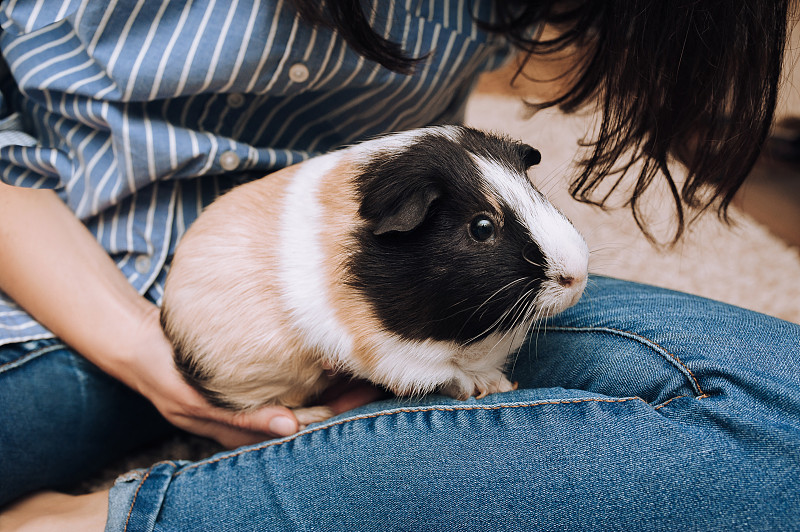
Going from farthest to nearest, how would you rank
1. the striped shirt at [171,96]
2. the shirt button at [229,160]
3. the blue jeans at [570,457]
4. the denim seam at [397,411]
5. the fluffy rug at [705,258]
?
the fluffy rug at [705,258], the shirt button at [229,160], the striped shirt at [171,96], the denim seam at [397,411], the blue jeans at [570,457]

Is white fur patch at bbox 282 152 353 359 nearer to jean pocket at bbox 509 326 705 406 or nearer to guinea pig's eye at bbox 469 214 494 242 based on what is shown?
guinea pig's eye at bbox 469 214 494 242

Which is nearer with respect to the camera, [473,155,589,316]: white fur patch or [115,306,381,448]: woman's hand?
[473,155,589,316]: white fur patch

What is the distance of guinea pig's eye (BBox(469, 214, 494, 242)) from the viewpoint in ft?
2.46

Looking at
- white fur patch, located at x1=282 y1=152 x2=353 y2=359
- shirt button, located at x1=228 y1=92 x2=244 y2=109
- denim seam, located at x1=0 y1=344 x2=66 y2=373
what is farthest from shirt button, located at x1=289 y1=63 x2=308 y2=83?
denim seam, located at x1=0 y1=344 x2=66 y2=373

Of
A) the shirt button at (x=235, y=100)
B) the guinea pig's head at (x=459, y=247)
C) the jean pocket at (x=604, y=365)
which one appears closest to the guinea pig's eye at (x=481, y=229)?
the guinea pig's head at (x=459, y=247)

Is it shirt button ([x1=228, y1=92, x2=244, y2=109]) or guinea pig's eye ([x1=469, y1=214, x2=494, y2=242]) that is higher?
shirt button ([x1=228, y1=92, x2=244, y2=109])

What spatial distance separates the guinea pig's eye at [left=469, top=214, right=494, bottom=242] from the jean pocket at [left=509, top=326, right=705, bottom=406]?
328 mm

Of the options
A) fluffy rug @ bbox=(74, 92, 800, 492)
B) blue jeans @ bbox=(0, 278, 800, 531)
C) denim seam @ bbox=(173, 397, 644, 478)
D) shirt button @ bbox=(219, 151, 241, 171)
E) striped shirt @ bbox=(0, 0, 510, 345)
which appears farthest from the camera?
fluffy rug @ bbox=(74, 92, 800, 492)

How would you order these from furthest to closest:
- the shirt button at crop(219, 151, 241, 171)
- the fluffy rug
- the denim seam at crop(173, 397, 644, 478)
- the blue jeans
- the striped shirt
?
the fluffy rug < the shirt button at crop(219, 151, 241, 171) < the striped shirt < the denim seam at crop(173, 397, 644, 478) < the blue jeans

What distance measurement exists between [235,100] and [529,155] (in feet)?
1.89

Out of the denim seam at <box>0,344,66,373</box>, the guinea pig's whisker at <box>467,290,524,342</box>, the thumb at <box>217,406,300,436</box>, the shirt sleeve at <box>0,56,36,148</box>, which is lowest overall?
the thumb at <box>217,406,300,436</box>

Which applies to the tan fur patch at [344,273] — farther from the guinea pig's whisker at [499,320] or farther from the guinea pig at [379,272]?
the guinea pig's whisker at [499,320]

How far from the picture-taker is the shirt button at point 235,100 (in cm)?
106

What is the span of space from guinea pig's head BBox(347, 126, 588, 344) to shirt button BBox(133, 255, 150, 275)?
20.8 inches
